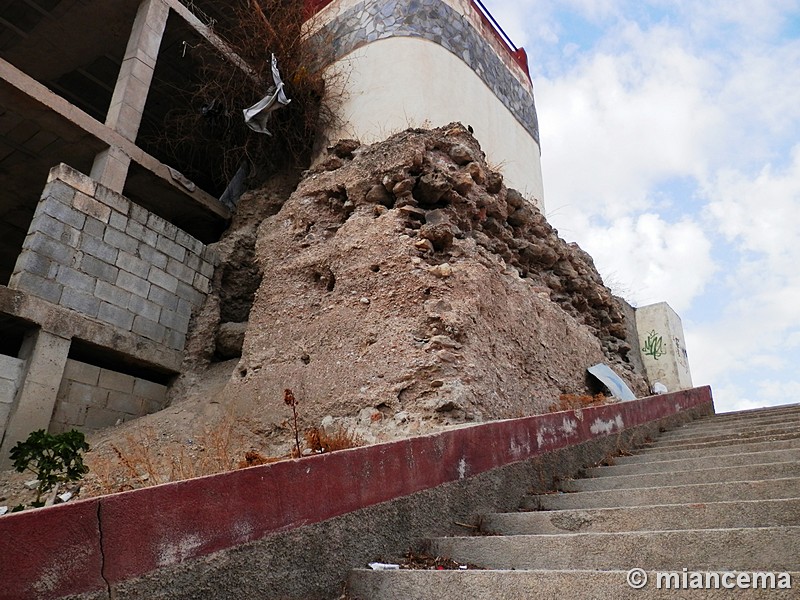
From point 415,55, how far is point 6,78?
4960 mm

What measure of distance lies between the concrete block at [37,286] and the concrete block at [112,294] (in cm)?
42

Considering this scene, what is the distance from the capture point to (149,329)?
21.9 feet

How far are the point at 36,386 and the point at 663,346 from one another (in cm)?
996

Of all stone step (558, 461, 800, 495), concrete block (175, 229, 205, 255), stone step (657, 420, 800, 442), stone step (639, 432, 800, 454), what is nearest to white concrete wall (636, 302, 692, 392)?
stone step (657, 420, 800, 442)

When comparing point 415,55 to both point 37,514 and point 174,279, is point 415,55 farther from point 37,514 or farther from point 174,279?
point 37,514

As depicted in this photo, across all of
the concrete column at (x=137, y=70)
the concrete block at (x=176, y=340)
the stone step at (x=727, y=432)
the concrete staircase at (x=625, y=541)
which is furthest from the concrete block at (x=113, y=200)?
the stone step at (x=727, y=432)

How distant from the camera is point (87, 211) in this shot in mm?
6230

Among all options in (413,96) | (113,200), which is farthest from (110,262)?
(413,96)

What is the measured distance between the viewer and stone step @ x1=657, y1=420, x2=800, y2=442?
15.5ft

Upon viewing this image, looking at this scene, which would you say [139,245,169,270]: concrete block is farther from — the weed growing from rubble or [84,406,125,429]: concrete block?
the weed growing from rubble

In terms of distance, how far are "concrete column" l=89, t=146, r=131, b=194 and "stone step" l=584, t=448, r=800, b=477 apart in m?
6.37

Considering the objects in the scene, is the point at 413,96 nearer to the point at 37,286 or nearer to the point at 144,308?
the point at 144,308

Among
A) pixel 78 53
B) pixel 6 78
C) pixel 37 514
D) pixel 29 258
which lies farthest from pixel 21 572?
pixel 78 53

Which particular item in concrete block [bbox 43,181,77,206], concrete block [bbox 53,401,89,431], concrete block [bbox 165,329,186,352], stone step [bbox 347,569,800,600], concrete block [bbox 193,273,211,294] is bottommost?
stone step [bbox 347,569,800,600]
